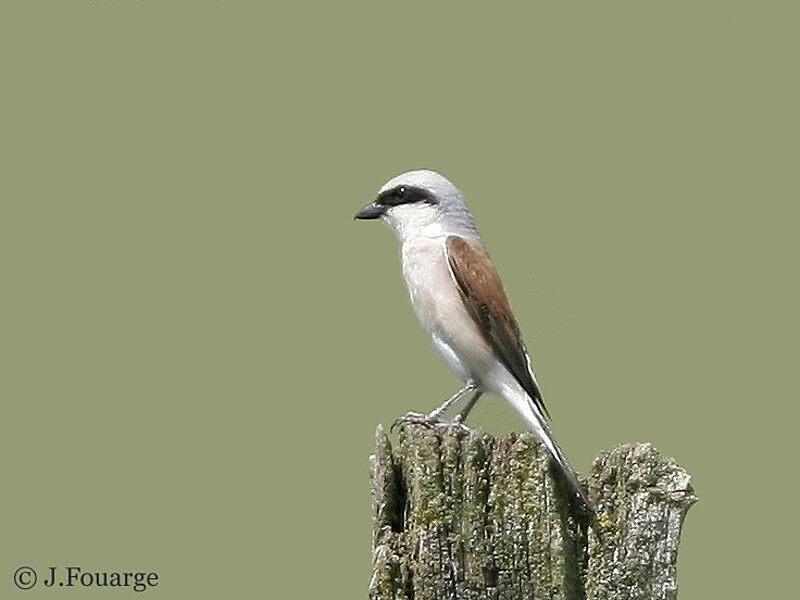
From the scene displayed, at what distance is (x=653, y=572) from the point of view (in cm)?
657

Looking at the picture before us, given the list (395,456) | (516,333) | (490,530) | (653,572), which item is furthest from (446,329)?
(653,572)

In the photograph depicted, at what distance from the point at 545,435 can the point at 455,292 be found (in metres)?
1.24

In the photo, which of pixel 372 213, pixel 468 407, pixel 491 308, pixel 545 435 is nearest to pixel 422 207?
pixel 372 213

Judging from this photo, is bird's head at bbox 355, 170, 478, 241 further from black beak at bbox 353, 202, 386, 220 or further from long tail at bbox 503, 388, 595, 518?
long tail at bbox 503, 388, 595, 518

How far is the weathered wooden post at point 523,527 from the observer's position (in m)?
6.54

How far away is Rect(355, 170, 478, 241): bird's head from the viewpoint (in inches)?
306

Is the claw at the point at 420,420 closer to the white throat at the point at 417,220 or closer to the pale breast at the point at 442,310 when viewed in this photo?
the pale breast at the point at 442,310

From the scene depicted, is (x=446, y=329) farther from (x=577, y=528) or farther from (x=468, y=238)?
(x=577, y=528)

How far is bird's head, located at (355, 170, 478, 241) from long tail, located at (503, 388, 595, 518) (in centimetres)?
116

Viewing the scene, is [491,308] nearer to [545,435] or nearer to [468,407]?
[468,407]

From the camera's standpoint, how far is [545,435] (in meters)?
6.86

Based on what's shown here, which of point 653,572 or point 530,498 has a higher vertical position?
point 530,498

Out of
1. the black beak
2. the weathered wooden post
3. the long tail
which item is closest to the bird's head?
the black beak

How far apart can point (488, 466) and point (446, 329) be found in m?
1.21
